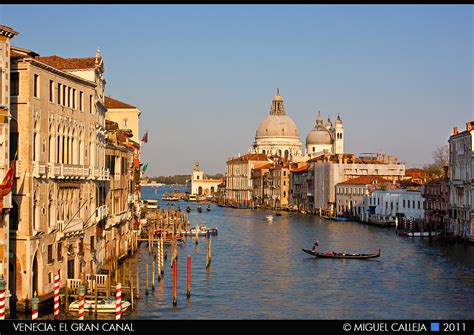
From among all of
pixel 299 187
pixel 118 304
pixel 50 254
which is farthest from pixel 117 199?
pixel 299 187

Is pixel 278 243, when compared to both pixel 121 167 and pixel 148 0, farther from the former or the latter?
pixel 148 0

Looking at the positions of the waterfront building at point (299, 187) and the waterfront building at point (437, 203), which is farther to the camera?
the waterfront building at point (299, 187)

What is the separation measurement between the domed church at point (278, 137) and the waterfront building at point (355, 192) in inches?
1888

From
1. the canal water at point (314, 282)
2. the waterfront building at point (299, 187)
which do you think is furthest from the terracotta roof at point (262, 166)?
the canal water at point (314, 282)

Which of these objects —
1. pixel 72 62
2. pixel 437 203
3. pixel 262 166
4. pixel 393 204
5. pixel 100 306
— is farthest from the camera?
pixel 262 166

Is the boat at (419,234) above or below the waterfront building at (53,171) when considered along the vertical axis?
below

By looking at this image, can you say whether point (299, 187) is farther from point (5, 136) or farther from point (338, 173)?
point (5, 136)

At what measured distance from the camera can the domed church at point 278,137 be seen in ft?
375

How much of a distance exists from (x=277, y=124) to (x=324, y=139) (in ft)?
39.6

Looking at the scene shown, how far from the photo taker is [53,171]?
17297mm

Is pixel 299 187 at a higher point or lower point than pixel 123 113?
lower

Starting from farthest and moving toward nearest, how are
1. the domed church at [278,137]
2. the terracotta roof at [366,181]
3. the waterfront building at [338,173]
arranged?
the domed church at [278,137], the waterfront building at [338,173], the terracotta roof at [366,181]

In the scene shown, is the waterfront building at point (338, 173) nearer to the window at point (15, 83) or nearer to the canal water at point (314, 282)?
the canal water at point (314, 282)

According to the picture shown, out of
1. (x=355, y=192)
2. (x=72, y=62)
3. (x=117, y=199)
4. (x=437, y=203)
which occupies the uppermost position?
(x=72, y=62)
